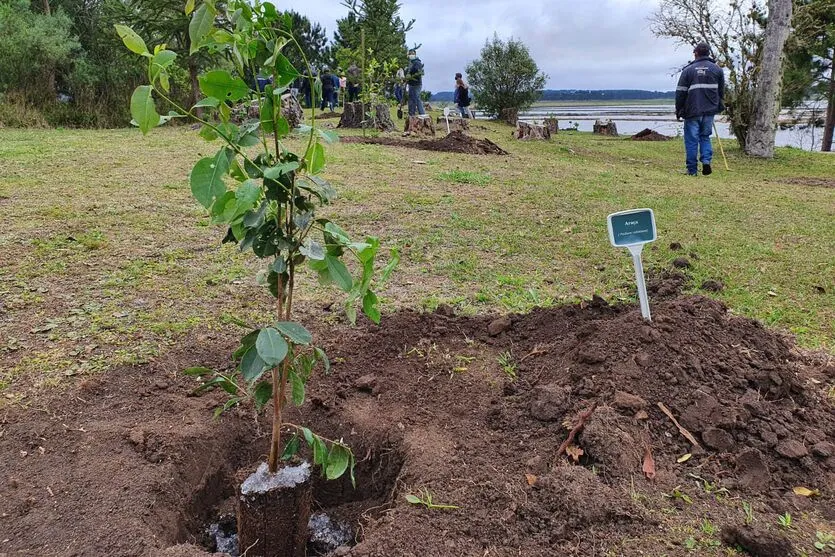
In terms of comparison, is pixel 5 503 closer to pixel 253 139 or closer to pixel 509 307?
pixel 253 139

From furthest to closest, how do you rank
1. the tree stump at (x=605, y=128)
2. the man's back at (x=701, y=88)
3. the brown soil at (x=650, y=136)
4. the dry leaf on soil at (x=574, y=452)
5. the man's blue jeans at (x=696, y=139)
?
the tree stump at (x=605, y=128), the brown soil at (x=650, y=136), the man's blue jeans at (x=696, y=139), the man's back at (x=701, y=88), the dry leaf on soil at (x=574, y=452)

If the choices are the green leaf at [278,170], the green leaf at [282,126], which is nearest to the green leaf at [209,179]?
the green leaf at [278,170]

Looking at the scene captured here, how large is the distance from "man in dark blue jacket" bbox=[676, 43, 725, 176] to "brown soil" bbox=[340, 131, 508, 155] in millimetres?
2935

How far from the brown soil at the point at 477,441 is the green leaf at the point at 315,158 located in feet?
3.59

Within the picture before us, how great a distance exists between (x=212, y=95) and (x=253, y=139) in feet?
0.45

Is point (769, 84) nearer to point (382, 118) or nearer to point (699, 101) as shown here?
point (699, 101)

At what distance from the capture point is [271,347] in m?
1.45

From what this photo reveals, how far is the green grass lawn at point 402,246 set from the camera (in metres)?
3.36

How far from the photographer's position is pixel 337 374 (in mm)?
2873

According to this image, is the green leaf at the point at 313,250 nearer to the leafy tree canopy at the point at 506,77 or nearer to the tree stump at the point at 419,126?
the tree stump at the point at 419,126

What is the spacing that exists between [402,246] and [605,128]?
612 inches

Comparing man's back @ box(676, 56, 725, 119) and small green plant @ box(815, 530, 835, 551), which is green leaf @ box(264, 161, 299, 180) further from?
man's back @ box(676, 56, 725, 119)

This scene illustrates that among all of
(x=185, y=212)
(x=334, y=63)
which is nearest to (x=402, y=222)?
(x=185, y=212)

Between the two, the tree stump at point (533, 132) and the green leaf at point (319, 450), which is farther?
the tree stump at point (533, 132)
